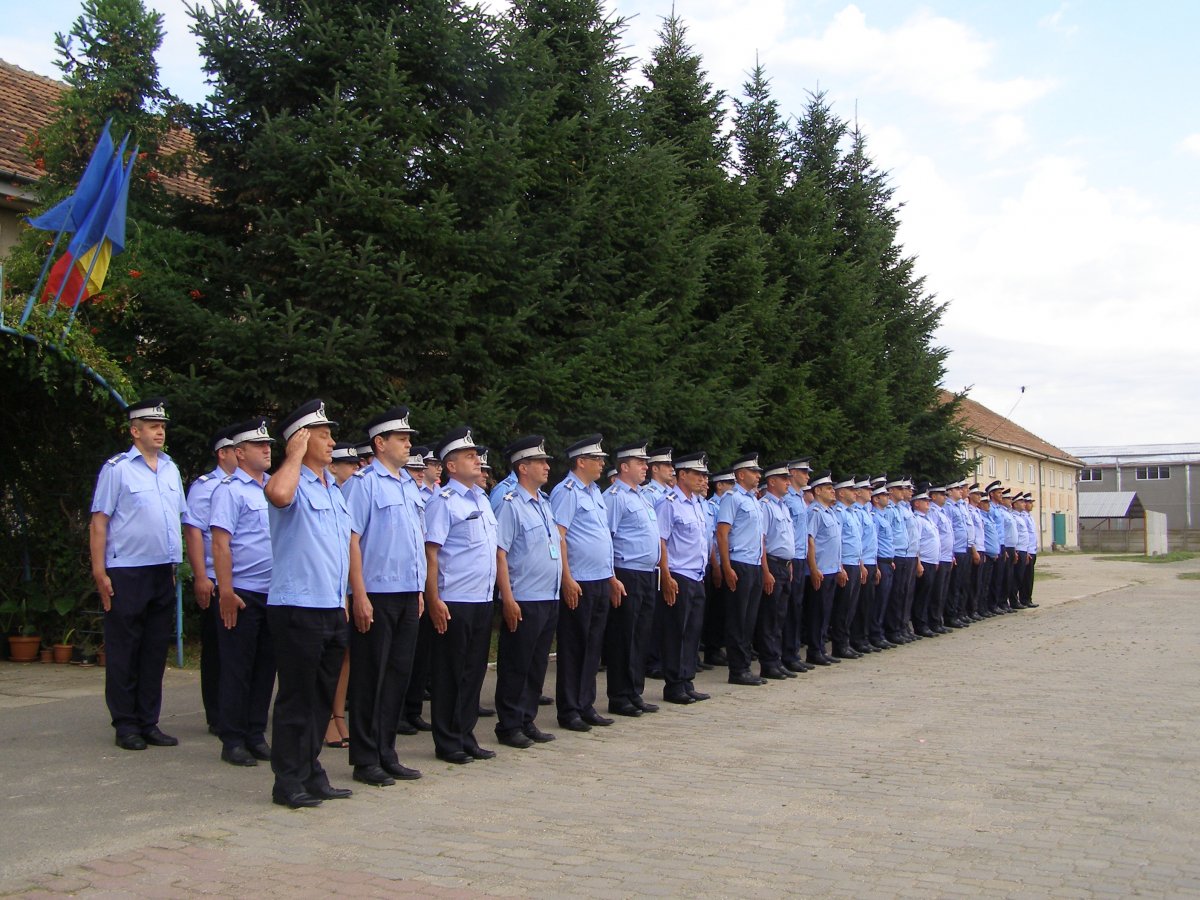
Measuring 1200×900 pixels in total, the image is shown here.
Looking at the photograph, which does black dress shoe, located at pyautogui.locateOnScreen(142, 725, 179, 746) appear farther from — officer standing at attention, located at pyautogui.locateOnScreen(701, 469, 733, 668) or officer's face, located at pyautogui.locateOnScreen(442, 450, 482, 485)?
officer standing at attention, located at pyautogui.locateOnScreen(701, 469, 733, 668)

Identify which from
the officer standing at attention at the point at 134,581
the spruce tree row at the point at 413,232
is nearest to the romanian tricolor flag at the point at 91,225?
the spruce tree row at the point at 413,232

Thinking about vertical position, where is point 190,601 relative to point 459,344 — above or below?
below

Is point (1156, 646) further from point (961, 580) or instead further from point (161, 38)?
point (161, 38)

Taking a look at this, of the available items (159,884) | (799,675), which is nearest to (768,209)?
(799,675)

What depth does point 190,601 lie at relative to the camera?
38.9 feet

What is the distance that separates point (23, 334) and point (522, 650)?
196 inches

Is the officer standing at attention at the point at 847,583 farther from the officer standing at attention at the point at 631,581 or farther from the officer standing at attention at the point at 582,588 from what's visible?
the officer standing at attention at the point at 582,588

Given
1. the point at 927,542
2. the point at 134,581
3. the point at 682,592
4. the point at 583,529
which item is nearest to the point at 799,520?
the point at 682,592

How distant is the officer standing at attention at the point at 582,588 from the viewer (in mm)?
8734

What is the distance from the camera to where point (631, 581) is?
9.50 m

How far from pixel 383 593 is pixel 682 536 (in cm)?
387

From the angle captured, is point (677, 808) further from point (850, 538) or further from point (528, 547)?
point (850, 538)

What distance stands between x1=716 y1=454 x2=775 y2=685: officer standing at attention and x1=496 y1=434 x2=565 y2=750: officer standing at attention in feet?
10.6

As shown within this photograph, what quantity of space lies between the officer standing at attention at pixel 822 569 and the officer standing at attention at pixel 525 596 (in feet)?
17.6
